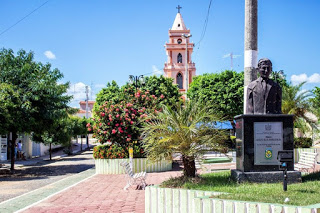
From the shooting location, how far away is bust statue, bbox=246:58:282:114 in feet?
26.5

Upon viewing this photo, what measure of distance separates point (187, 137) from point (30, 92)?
12.8m

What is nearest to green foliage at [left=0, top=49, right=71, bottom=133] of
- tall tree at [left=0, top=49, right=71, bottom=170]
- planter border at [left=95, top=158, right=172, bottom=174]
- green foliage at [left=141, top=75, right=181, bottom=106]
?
tall tree at [left=0, top=49, right=71, bottom=170]

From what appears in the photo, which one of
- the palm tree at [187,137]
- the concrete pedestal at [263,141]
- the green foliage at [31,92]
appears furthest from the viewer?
the green foliage at [31,92]

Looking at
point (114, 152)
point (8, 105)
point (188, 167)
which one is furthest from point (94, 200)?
point (8, 105)

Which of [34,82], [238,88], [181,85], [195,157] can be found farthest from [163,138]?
[181,85]

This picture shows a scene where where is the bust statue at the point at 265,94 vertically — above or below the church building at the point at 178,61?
below

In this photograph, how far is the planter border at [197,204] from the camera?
16.1ft

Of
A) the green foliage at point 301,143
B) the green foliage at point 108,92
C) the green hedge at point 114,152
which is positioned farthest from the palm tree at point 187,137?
the green foliage at point 108,92

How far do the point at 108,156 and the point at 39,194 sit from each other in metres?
5.80

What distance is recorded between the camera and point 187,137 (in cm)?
776

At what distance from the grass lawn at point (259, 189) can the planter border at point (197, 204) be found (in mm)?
258

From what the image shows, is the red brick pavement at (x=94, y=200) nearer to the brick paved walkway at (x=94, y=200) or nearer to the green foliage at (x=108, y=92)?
the brick paved walkway at (x=94, y=200)

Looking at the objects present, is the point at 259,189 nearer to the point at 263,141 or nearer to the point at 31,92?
the point at 263,141

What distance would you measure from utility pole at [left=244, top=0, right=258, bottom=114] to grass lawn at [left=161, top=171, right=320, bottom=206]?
2.70 metres
